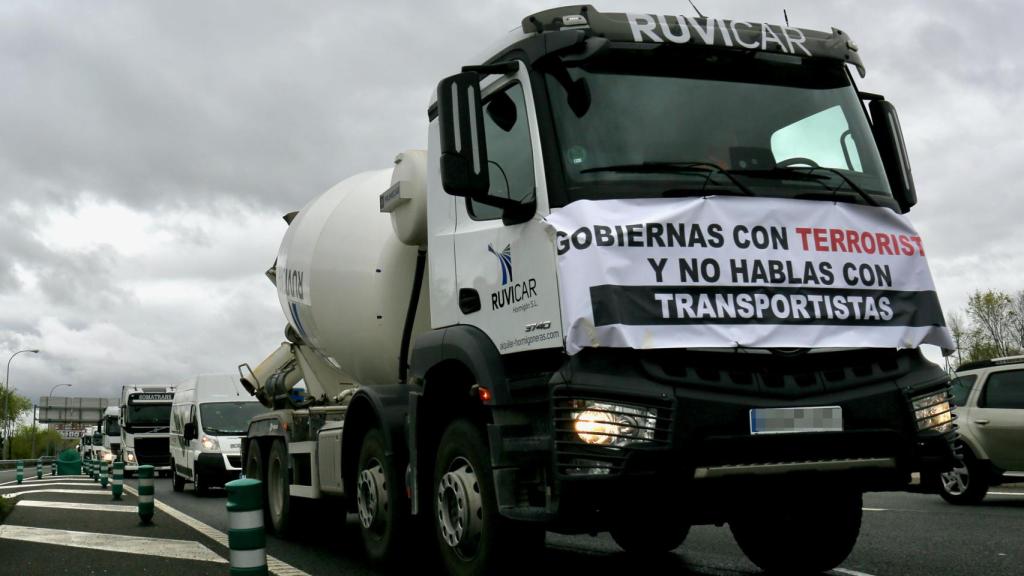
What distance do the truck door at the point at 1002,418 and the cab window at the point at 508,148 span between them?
8549 mm

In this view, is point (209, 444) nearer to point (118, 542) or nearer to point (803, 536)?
point (118, 542)

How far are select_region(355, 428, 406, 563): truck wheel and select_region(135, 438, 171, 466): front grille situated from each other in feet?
86.8

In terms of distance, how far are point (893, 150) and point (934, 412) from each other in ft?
5.34

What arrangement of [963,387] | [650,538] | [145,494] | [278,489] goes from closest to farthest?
[650,538] → [278,489] → [145,494] → [963,387]

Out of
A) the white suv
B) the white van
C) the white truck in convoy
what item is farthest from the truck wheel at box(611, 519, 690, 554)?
the white truck in convoy

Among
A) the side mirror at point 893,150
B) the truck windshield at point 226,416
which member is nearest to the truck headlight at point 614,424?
the side mirror at point 893,150

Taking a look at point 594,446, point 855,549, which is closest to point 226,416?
point 855,549

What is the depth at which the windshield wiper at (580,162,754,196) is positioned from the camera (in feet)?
18.2

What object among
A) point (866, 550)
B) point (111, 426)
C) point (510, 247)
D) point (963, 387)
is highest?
point (111, 426)

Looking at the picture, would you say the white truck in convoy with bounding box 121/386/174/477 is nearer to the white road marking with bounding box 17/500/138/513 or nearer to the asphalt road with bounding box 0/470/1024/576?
the white road marking with bounding box 17/500/138/513

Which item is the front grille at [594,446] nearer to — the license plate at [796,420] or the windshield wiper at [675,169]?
the license plate at [796,420]

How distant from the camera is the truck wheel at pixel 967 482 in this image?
12633 millimetres

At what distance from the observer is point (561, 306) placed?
5332 millimetres

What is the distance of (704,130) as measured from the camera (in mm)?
5750
